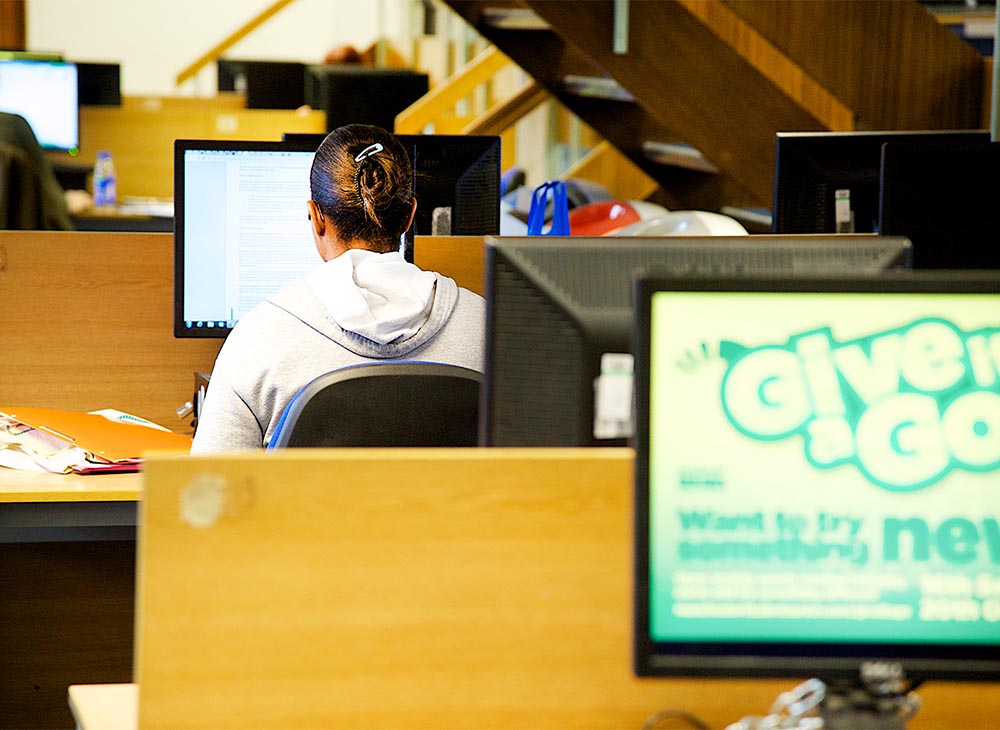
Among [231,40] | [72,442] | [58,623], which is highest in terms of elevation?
[231,40]

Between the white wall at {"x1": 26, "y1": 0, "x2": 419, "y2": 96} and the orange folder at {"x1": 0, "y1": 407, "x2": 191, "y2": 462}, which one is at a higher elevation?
the white wall at {"x1": 26, "y1": 0, "x2": 419, "y2": 96}

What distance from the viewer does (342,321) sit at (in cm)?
189

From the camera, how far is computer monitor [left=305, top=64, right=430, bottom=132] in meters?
6.38

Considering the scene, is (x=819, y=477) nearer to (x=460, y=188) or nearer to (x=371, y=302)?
(x=371, y=302)

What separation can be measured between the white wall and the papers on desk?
760 centimetres

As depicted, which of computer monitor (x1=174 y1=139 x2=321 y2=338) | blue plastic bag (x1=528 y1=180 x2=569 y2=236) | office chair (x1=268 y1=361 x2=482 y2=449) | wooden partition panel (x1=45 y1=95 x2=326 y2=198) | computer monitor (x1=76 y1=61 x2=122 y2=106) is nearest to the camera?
office chair (x1=268 y1=361 x2=482 y2=449)

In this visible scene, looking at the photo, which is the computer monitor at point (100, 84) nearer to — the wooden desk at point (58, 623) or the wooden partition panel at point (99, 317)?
the wooden partition panel at point (99, 317)

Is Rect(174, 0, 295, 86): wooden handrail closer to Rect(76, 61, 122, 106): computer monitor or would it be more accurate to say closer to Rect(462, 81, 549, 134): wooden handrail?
Rect(76, 61, 122, 106): computer monitor

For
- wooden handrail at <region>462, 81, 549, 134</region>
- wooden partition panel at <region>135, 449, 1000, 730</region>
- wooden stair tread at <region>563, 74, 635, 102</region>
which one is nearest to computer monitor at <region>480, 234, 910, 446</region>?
wooden partition panel at <region>135, 449, 1000, 730</region>

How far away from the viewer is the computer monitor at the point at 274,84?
7496 mm

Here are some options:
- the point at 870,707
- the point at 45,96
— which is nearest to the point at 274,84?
the point at 45,96

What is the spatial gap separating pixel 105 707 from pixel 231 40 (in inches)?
333

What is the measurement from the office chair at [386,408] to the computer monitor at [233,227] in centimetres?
80

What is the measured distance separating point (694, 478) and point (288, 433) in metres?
0.88
